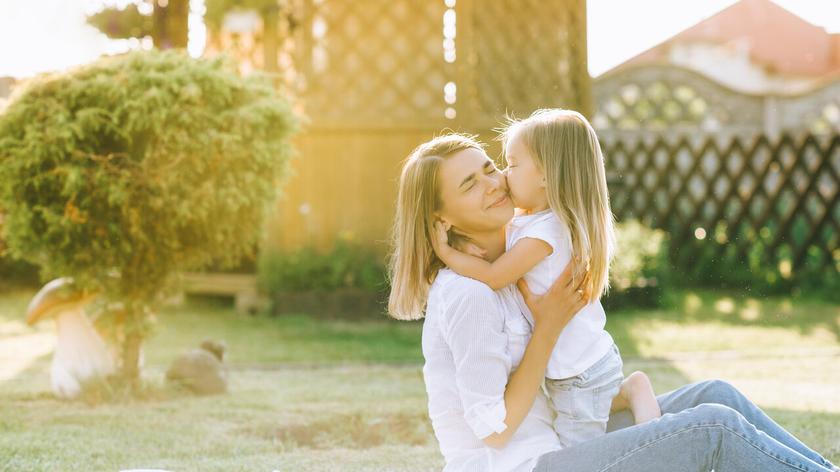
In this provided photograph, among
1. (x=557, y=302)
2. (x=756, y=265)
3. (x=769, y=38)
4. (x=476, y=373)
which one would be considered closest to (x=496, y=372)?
(x=476, y=373)

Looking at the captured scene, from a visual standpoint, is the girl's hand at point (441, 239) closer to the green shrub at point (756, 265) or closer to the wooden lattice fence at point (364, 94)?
the wooden lattice fence at point (364, 94)

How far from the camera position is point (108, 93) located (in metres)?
4.04

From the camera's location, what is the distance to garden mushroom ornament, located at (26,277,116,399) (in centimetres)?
440

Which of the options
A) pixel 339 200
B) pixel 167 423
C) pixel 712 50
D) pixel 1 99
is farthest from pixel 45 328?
pixel 712 50

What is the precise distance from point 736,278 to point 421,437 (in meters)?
5.49

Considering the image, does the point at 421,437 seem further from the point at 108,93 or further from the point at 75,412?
the point at 108,93

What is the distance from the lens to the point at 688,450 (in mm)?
2164

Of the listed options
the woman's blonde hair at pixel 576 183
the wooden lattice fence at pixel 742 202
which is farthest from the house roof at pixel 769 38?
the woman's blonde hair at pixel 576 183

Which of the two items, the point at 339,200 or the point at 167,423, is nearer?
the point at 167,423

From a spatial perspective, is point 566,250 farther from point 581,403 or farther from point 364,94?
point 364,94

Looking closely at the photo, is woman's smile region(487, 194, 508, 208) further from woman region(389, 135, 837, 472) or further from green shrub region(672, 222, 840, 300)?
green shrub region(672, 222, 840, 300)

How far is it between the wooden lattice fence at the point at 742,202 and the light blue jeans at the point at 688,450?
660 centimetres

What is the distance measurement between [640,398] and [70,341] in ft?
9.73

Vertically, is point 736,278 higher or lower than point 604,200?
lower
